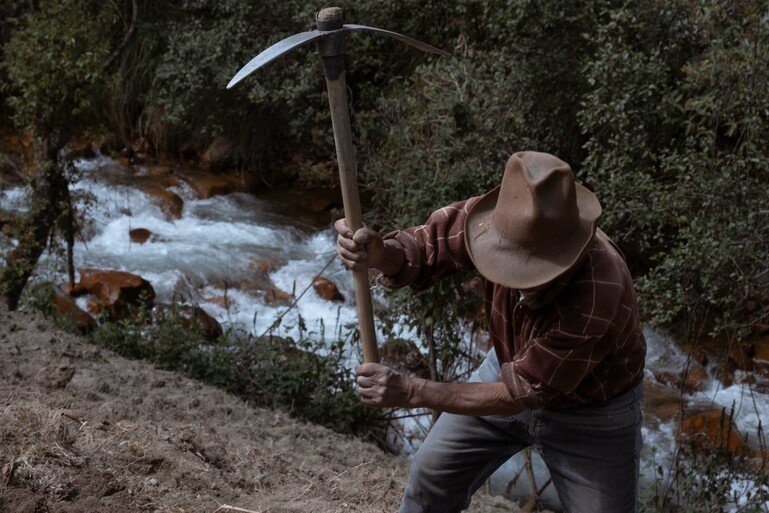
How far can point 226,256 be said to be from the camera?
958 centimetres

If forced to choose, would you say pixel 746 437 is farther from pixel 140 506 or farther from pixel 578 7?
pixel 140 506

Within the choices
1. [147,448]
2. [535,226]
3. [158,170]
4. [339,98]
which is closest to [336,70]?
[339,98]

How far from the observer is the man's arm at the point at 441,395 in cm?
272

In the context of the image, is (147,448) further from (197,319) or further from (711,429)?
(711,429)

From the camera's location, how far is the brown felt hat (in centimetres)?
254

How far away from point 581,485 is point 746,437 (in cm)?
414

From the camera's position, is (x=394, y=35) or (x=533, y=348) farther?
(x=394, y=35)

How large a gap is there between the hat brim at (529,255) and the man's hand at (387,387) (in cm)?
44

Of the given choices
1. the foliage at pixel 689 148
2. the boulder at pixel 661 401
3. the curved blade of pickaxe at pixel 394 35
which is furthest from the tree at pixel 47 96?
the boulder at pixel 661 401

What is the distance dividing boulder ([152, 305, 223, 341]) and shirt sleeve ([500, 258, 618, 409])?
181 inches

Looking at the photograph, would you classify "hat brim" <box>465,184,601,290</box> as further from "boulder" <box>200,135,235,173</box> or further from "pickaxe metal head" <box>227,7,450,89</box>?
"boulder" <box>200,135,235,173</box>

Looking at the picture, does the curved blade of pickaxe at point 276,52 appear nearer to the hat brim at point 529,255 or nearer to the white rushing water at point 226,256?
the hat brim at point 529,255

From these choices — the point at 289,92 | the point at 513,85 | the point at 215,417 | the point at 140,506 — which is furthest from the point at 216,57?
the point at 140,506

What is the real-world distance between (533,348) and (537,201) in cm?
46
